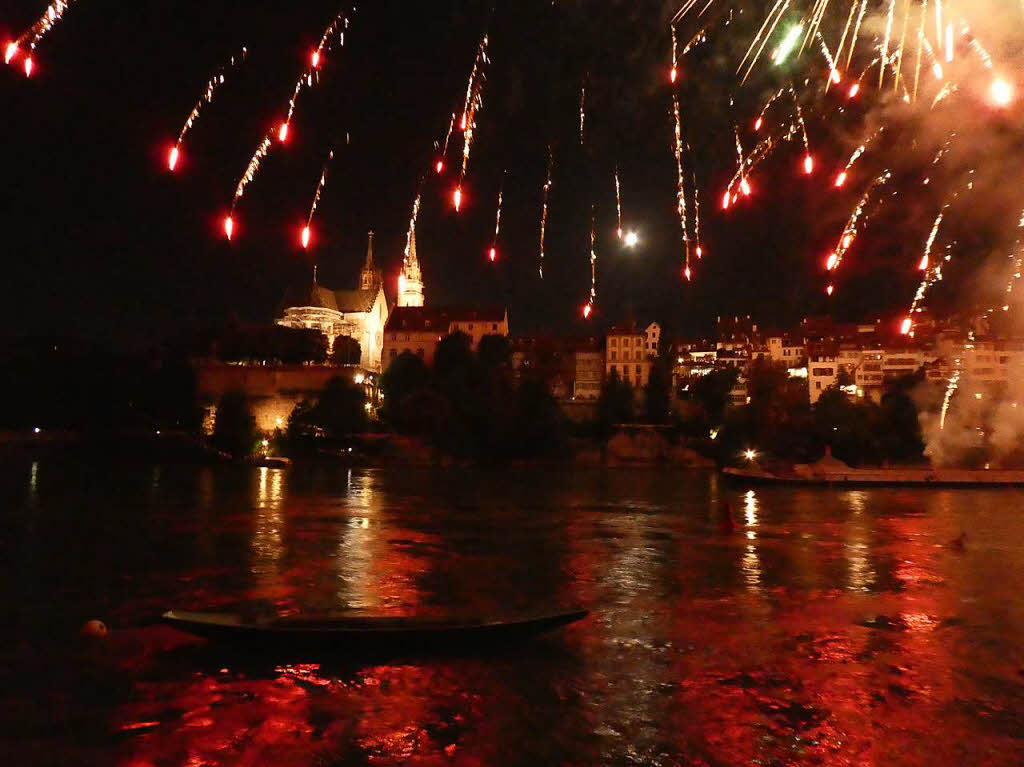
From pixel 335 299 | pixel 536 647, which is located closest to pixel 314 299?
pixel 335 299

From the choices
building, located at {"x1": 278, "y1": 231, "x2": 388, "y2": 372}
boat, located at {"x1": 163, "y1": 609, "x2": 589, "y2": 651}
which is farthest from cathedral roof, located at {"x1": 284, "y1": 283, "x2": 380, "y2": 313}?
boat, located at {"x1": 163, "y1": 609, "x2": 589, "y2": 651}

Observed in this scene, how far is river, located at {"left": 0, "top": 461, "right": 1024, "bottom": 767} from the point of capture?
797cm

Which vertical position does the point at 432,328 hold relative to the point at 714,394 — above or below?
above

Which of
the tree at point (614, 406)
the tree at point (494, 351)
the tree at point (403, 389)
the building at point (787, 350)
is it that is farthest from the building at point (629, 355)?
the tree at point (403, 389)

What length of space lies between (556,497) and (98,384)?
51.8m

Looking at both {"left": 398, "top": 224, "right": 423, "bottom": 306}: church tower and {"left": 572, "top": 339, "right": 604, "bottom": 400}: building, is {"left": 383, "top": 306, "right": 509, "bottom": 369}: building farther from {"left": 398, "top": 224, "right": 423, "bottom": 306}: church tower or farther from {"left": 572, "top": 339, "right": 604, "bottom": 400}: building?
{"left": 398, "top": 224, "right": 423, "bottom": 306}: church tower

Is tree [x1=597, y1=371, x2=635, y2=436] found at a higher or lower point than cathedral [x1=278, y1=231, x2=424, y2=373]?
lower

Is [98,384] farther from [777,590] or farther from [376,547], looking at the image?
[777,590]

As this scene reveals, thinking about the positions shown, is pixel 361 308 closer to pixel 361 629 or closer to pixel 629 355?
pixel 629 355

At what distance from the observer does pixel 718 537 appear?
23641 mm

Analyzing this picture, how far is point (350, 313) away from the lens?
10375 cm

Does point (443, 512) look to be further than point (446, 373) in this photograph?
No

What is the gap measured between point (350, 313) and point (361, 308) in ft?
4.69

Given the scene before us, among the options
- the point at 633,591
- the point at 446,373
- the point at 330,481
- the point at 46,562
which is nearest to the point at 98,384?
the point at 446,373
